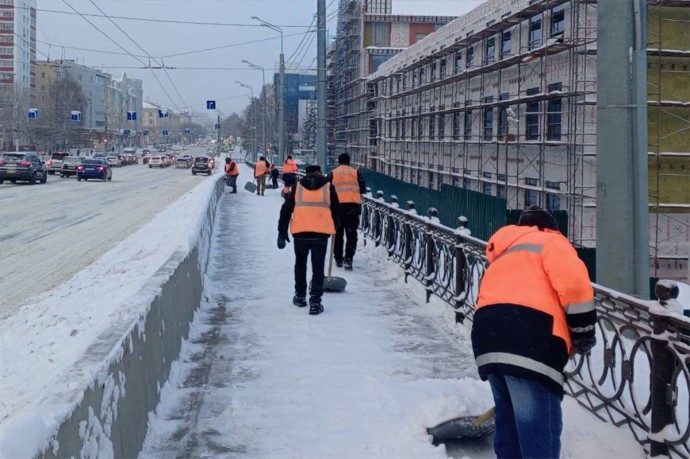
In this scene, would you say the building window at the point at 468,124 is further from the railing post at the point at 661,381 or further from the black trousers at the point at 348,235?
the railing post at the point at 661,381

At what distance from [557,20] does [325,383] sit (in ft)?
68.8

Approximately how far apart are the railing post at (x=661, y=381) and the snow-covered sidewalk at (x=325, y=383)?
0.90 ft

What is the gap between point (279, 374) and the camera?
6.44m

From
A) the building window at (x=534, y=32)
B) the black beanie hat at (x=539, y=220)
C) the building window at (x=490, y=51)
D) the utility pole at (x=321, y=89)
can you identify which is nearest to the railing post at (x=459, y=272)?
the black beanie hat at (x=539, y=220)

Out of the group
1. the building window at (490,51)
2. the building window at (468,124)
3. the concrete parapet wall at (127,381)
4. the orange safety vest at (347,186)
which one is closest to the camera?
the concrete parapet wall at (127,381)

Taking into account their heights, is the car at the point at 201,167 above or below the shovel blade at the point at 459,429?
above

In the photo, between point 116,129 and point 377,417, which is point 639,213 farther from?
point 116,129

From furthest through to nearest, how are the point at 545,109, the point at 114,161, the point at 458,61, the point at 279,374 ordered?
the point at 114,161 → the point at 458,61 → the point at 545,109 → the point at 279,374

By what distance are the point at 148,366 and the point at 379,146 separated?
51032 millimetres

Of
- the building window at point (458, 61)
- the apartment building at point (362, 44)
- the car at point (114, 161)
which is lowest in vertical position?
the car at point (114, 161)

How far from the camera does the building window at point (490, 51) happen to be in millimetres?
30375

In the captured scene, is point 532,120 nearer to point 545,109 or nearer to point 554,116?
point 554,116

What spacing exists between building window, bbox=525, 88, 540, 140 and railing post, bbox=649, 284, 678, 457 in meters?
22.1

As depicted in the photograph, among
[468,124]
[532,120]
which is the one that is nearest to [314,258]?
[532,120]
